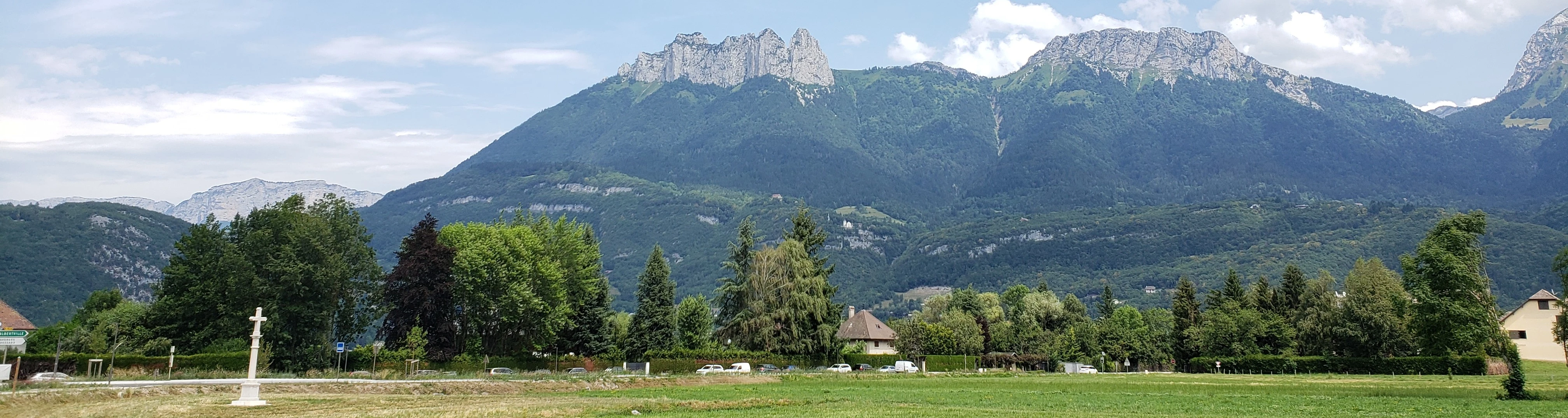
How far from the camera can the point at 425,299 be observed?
60688 mm

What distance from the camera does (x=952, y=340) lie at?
91.8 meters

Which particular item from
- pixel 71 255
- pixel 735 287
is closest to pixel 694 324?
pixel 735 287

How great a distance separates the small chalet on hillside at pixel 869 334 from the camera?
4301 inches

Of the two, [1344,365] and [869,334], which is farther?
[869,334]

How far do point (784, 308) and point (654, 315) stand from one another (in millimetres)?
9482

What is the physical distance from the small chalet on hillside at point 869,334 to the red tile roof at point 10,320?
70.3 metres

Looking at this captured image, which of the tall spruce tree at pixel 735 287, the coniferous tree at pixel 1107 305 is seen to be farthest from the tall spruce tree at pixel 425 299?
the coniferous tree at pixel 1107 305

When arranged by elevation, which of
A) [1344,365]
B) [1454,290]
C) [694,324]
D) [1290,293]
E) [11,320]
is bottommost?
[1344,365]

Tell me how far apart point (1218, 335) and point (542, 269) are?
56.9 meters

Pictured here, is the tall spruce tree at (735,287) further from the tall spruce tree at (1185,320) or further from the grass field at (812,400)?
the tall spruce tree at (1185,320)

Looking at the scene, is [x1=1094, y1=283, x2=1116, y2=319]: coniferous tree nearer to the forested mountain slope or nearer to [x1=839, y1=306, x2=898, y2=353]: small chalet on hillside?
[x1=839, y1=306, x2=898, y2=353]: small chalet on hillside

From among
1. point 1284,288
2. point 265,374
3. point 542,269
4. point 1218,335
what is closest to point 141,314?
point 265,374

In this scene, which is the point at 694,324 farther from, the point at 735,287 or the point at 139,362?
the point at 139,362

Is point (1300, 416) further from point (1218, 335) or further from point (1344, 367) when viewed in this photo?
point (1218, 335)
